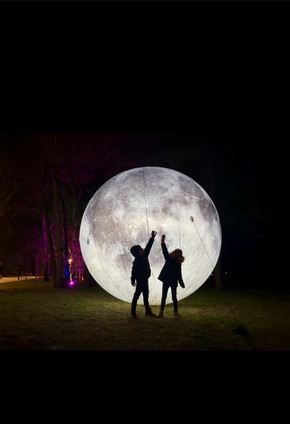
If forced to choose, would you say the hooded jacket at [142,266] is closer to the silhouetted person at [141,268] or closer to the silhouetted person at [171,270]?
the silhouetted person at [141,268]

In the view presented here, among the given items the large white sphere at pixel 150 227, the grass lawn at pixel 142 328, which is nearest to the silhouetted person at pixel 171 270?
the large white sphere at pixel 150 227

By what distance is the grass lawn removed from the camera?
683 cm

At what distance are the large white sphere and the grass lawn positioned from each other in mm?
1094

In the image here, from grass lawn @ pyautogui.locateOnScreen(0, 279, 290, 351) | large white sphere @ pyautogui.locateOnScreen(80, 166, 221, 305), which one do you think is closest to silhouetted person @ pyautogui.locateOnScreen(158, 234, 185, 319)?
large white sphere @ pyautogui.locateOnScreen(80, 166, 221, 305)

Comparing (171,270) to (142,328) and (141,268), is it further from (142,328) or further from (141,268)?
(142,328)

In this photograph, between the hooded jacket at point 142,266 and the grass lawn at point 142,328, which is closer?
the grass lawn at point 142,328

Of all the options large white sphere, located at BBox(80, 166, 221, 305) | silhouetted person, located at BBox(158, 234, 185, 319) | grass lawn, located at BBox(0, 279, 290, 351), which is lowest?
grass lawn, located at BBox(0, 279, 290, 351)

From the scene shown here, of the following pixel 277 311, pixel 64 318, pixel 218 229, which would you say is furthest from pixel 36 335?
pixel 277 311

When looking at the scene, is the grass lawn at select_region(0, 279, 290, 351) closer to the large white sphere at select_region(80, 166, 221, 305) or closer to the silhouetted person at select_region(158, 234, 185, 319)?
the silhouetted person at select_region(158, 234, 185, 319)

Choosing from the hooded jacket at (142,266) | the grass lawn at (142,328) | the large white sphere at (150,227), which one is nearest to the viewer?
the grass lawn at (142,328)

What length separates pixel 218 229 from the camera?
11227 mm

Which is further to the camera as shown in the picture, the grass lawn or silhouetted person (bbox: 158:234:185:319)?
silhouetted person (bbox: 158:234:185:319)

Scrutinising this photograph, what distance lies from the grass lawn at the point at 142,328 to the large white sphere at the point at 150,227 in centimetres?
109

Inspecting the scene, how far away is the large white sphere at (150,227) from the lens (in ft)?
32.6
